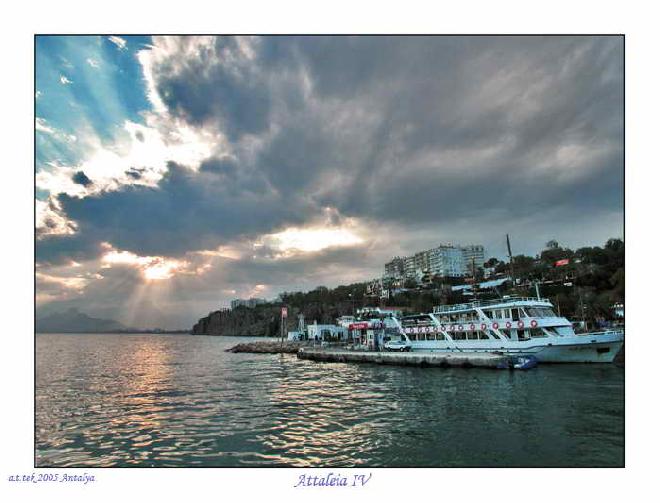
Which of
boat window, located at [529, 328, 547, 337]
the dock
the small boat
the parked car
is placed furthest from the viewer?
the parked car

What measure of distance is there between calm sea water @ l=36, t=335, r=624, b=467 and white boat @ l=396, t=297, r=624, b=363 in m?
6.27

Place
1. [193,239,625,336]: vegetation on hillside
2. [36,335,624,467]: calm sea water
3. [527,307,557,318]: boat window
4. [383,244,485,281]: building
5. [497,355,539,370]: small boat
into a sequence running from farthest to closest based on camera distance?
[383,244,485,281]: building < [193,239,625,336]: vegetation on hillside < [527,307,557,318]: boat window < [497,355,539,370]: small boat < [36,335,624,467]: calm sea water

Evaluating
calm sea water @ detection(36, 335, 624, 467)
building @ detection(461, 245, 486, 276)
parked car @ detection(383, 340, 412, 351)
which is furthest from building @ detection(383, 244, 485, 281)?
calm sea water @ detection(36, 335, 624, 467)

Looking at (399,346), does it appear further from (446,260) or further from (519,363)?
(446,260)

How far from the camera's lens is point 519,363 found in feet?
104

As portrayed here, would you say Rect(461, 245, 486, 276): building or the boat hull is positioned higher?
Rect(461, 245, 486, 276): building

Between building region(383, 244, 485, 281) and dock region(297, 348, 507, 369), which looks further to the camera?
building region(383, 244, 485, 281)

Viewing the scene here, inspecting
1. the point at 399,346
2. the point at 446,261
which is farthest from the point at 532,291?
the point at 446,261

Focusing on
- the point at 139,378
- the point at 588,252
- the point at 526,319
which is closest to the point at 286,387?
the point at 139,378

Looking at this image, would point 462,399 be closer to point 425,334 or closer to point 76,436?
point 76,436

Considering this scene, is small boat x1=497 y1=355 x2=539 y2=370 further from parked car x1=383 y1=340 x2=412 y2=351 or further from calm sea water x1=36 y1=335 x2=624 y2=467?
Result: parked car x1=383 y1=340 x2=412 y2=351

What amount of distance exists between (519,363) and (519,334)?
730cm

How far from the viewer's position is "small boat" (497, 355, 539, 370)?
31594 mm
